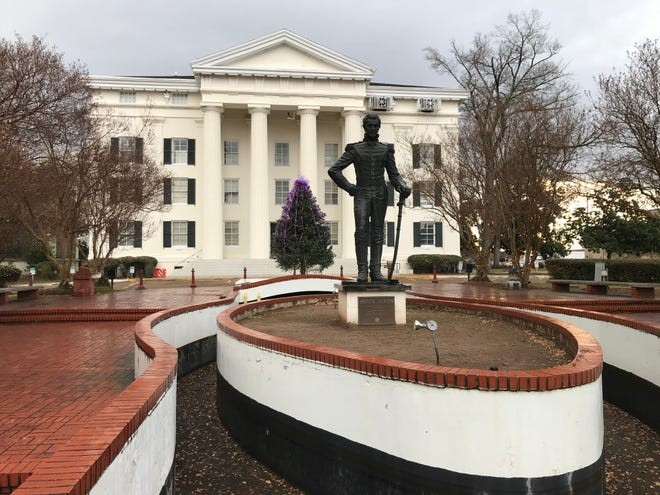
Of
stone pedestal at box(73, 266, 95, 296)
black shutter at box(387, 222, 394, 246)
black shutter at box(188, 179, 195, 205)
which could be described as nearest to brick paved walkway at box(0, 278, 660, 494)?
stone pedestal at box(73, 266, 95, 296)

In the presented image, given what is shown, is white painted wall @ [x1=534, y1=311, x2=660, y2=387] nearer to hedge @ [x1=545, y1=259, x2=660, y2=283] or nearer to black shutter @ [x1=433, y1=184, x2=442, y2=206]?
hedge @ [x1=545, y1=259, x2=660, y2=283]

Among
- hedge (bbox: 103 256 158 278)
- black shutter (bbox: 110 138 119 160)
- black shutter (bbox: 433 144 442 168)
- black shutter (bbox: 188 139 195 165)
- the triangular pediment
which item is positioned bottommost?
hedge (bbox: 103 256 158 278)

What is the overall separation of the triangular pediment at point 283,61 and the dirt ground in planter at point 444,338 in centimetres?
2928

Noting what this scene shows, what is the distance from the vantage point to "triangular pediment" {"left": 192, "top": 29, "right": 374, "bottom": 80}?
114 feet

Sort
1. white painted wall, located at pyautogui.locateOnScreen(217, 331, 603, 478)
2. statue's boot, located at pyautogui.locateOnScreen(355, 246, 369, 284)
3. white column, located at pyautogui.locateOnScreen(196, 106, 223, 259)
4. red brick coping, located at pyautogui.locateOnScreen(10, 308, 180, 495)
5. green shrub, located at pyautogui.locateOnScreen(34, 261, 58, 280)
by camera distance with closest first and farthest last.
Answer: red brick coping, located at pyautogui.locateOnScreen(10, 308, 180, 495)
white painted wall, located at pyautogui.locateOnScreen(217, 331, 603, 478)
statue's boot, located at pyautogui.locateOnScreen(355, 246, 369, 284)
white column, located at pyautogui.locateOnScreen(196, 106, 223, 259)
green shrub, located at pyautogui.locateOnScreen(34, 261, 58, 280)

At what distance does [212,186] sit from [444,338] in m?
30.2

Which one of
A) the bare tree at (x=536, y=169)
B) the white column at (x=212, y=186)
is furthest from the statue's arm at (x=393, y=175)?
the white column at (x=212, y=186)

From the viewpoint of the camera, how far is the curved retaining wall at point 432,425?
358 cm

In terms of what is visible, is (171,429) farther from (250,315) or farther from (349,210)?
(349,210)

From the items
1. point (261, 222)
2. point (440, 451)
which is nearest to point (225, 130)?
point (261, 222)

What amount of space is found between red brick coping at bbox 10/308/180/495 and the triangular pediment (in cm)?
3400

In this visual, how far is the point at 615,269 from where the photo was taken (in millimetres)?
21188

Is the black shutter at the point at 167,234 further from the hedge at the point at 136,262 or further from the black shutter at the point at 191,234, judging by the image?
the hedge at the point at 136,262

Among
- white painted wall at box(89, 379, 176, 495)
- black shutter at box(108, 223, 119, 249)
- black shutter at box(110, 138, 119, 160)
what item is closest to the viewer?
white painted wall at box(89, 379, 176, 495)
